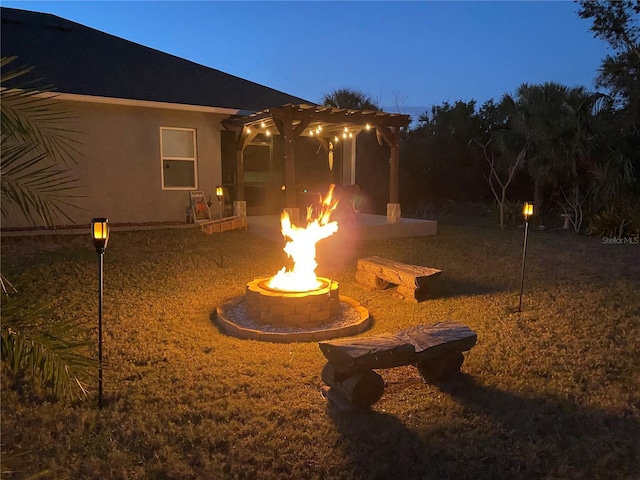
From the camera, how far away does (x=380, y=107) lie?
24.1 metres

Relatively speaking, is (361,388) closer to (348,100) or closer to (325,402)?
(325,402)

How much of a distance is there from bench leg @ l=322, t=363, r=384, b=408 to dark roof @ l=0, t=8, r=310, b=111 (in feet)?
29.8

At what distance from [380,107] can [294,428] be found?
22589 millimetres

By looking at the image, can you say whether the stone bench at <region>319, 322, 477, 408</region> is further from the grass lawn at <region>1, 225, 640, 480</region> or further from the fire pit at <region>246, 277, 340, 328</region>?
the fire pit at <region>246, 277, 340, 328</region>

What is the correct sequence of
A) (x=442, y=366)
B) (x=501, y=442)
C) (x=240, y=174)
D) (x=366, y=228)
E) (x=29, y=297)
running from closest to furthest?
1. (x=29, y=297)
2. (x=501, y=442)
3. (x=442, y=366)
4. (x=366, y=228)
5. (x=240, y=174)

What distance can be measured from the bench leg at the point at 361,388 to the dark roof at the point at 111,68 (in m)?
9.08

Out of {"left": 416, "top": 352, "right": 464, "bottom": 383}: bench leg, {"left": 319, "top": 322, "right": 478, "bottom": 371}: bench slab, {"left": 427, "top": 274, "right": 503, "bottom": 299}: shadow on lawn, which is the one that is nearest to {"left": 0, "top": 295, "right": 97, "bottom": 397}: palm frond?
{"left": 319, "top": 322, "right": 478, "bottom": 371}: bench slab

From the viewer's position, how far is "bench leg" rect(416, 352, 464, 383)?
159 inches

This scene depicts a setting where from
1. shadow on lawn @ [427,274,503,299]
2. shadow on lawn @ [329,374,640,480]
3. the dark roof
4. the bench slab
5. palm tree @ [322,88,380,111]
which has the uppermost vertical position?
palm tree @ [322,88,380,111]

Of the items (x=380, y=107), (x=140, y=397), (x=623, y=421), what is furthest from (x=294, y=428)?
(x=380, y=107)

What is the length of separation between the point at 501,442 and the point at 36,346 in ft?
9.48

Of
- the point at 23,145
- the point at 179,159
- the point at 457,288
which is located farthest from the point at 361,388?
the point at 179,159

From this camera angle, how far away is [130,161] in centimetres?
1081

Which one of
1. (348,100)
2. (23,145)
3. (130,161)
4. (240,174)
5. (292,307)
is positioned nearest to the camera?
(23,145)
